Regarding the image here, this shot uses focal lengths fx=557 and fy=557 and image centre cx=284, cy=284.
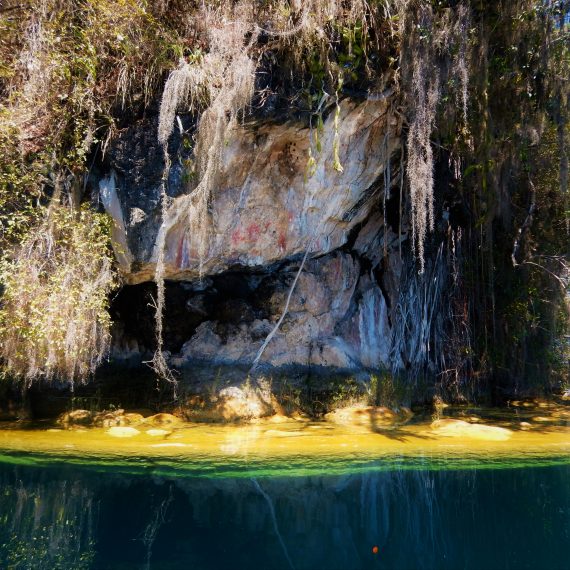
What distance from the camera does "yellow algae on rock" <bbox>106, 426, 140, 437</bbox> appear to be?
583cm

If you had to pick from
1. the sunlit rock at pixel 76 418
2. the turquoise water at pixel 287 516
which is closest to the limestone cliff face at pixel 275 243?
the sunlit rock at pixel 76 418

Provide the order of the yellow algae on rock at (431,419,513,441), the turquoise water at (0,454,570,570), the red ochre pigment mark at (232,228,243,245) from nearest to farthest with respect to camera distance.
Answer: the turquoise water at (0,454,570,570), the yellow algae on rock at (431,419,513,441), the red ochre pigment mark at (232,228,243,245)

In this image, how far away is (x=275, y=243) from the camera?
7.07 meters

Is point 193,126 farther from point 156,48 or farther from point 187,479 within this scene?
point 187,479

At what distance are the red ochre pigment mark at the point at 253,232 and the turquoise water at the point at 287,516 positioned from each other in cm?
306

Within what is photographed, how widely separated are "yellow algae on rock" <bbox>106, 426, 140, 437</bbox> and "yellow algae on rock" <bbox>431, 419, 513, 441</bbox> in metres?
3.23

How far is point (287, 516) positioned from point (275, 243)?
394 cm

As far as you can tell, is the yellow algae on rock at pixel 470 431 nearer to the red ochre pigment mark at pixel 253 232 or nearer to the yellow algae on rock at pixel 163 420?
the yellow algae on rock at pixel 163 420

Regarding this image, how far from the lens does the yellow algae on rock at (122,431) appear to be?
19.1 ft

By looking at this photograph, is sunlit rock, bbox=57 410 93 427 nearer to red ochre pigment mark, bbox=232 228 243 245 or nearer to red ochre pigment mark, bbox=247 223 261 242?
red ochre pigment mark, bbox=232 228 243 245

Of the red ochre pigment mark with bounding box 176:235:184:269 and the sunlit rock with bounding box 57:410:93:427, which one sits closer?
the sunlit rock with bounding box 57:410:93:427

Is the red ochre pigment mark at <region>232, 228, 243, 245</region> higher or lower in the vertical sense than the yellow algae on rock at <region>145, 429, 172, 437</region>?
higher

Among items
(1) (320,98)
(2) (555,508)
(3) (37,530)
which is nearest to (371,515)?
(2) (555,508)

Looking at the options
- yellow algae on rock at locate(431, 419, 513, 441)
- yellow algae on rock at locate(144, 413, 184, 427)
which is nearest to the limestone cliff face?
yellow algae on rock at locate(144, 413, 184, 427)
